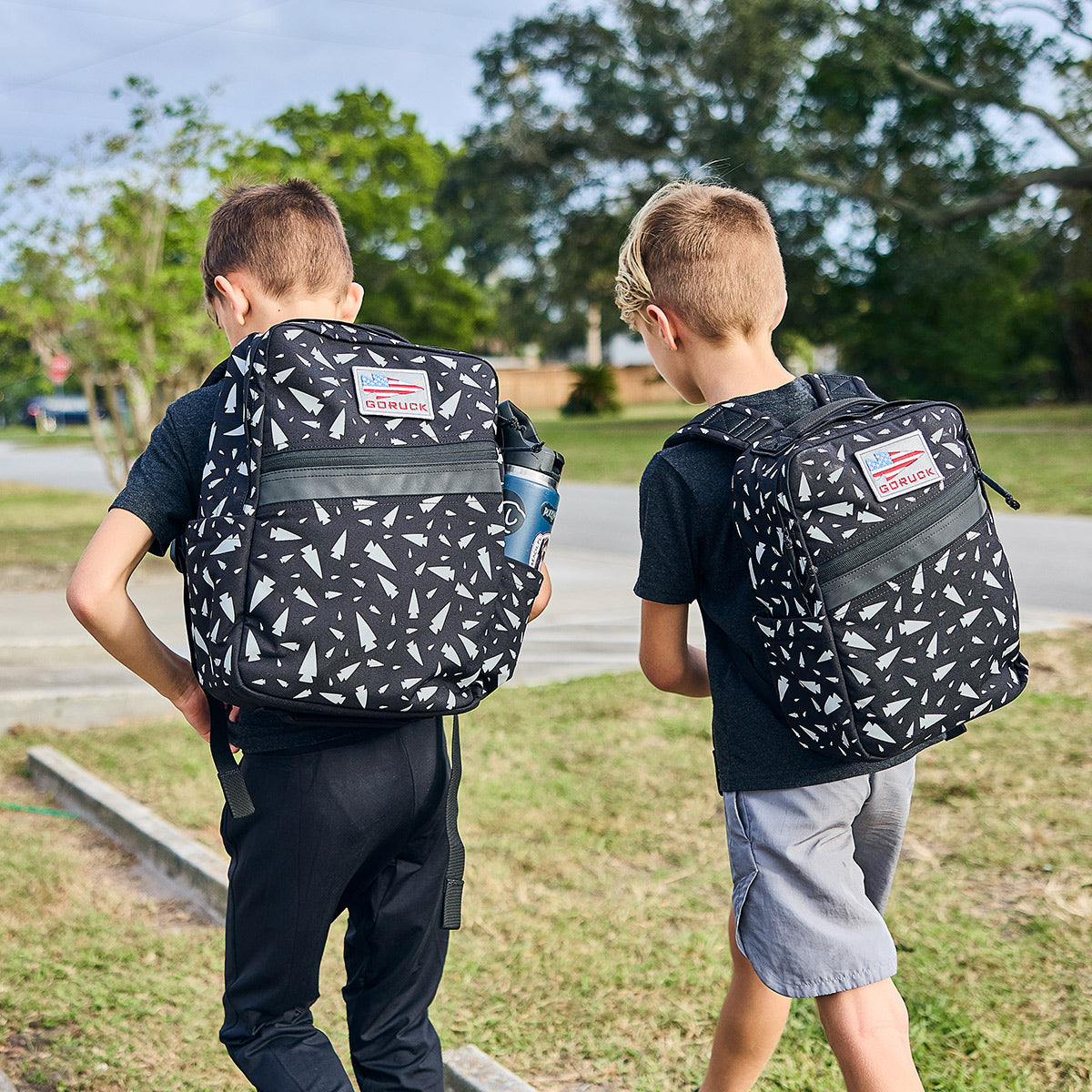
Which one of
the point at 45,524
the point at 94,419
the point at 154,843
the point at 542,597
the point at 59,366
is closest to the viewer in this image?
the point at 542,597

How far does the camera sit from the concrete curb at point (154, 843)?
105 inches

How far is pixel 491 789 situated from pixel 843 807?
2667 millimetres

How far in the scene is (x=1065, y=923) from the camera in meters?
3.24

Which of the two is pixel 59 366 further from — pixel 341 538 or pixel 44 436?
pixel 44 436

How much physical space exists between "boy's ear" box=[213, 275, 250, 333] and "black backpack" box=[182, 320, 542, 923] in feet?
0.48

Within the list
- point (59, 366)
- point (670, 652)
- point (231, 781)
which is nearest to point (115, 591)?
point (231, 781)

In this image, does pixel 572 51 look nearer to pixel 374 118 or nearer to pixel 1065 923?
pixel 374 118

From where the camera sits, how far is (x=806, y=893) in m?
1.92

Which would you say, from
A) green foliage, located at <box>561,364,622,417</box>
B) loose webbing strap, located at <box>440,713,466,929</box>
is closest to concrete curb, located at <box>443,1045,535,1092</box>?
loose webbing strap, located at <box>440,713,466,929</box>

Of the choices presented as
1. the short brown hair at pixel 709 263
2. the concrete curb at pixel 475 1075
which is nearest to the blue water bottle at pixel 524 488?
the short brown hair at pixel 709 263

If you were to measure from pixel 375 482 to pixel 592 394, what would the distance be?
3958 cm

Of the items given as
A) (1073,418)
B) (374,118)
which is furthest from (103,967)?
(374,118)

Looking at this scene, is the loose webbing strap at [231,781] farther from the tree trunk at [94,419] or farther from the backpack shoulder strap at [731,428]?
the tree trunk at [94,419]

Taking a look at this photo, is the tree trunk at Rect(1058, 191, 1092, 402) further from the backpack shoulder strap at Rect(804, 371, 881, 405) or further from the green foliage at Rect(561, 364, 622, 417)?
the backpack shoulder strap at Rect(804, 371, 881, 405)
